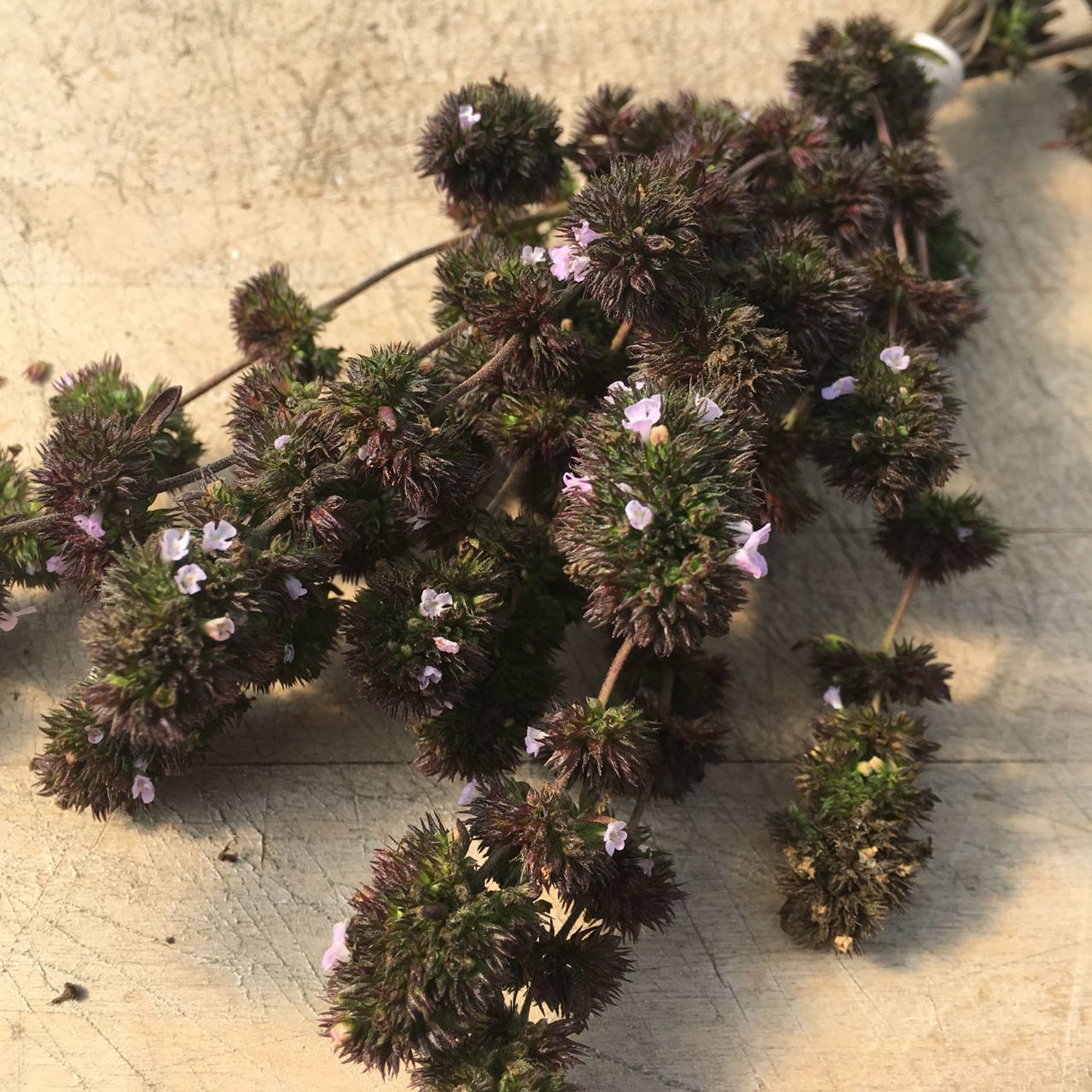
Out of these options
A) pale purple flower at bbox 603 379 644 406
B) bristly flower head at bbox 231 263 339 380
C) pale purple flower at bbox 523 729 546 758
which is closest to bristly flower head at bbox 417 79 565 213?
bristly flower head at bbox 231 263 339 380

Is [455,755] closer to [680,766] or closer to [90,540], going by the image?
[680,766]

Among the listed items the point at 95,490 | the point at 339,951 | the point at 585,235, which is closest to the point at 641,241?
the point at 585,235

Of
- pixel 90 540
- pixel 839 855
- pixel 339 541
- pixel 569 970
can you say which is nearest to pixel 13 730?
pixel 90 540

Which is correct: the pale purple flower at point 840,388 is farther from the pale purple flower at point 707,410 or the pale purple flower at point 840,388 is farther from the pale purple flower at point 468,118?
the pale purple flower at point 468,118

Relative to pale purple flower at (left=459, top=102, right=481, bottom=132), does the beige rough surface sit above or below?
below

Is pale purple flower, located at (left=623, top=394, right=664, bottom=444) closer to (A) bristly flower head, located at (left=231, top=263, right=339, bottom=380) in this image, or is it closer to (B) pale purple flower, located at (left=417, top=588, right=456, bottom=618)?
(B) pale purple flower, located at (left=417, top=588, right=456, bottom=618)

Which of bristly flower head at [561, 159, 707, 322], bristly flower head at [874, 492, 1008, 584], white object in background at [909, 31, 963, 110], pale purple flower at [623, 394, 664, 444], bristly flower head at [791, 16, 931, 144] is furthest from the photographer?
white object in background at [909, 31, 963, 110]

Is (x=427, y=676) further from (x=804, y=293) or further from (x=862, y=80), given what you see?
(x=862, y=80)

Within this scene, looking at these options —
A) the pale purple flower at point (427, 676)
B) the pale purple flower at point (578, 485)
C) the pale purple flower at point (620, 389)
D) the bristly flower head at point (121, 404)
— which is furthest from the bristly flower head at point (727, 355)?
the bristly flower head at point (121, 404)
